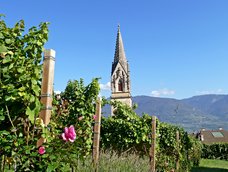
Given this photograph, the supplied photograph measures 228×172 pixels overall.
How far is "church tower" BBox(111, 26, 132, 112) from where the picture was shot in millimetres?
63344

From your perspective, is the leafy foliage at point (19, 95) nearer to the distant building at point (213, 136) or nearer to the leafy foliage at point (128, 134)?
the leafy foliage at point (128, 134)

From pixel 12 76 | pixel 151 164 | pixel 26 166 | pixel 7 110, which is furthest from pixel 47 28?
pixel 151 164

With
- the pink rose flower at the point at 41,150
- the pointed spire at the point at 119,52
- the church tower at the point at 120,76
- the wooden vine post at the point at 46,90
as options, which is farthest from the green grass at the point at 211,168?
the pointed spire at the point at 119,52

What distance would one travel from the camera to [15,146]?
247cm

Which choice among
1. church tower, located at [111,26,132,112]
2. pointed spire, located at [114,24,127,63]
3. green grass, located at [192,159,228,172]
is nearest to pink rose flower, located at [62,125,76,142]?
green grass, located at [192,159,228,172]

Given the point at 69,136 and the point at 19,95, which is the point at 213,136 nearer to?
the point at 69,136

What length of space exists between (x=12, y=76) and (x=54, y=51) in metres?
0.45

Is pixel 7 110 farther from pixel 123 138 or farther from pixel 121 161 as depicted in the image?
pixel 123 138

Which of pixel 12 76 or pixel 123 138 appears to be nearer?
pixel 12 76

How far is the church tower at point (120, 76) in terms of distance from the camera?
208ft

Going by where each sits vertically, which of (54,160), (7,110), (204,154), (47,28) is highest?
(47,28)

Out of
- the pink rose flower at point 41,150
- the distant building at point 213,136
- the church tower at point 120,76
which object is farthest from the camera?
the church tower at point 120,76

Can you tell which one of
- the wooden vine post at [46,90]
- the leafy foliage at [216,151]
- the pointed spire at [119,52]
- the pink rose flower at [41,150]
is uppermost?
the pointed spire at [119,52]

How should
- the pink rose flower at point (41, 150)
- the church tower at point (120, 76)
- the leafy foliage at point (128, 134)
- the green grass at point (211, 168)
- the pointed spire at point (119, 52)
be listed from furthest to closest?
the church tower at point (120, 76)
the pointed spire at point (119, 52)
the green grass at point (211, 168)
the leafy foliage at point (128, 134)
the pink rose flower at point (41, 150)
